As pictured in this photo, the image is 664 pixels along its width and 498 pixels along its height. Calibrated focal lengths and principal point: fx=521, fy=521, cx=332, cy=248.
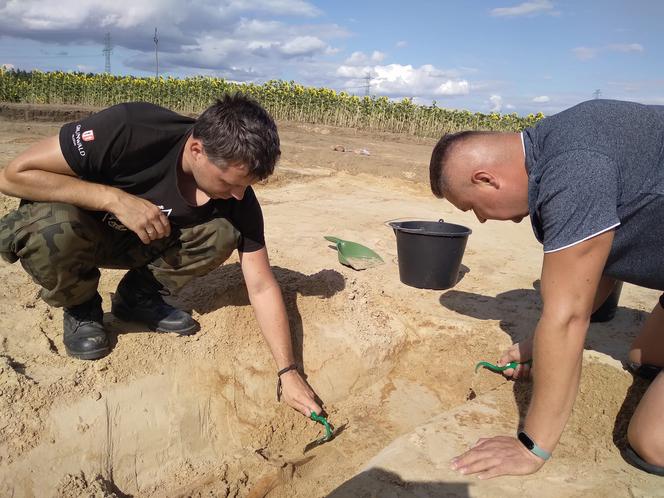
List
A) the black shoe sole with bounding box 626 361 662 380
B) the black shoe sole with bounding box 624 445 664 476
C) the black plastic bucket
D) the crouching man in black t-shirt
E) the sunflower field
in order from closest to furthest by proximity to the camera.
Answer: the black shoe sole with bounding box 624 445 664 476 → the crouching man in black t-shirt → the black shoe sole with bounding box 626 361 662 380 → the black plastic bucket → the sunflower field

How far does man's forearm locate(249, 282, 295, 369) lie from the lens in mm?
2451

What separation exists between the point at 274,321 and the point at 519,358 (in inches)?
49.7

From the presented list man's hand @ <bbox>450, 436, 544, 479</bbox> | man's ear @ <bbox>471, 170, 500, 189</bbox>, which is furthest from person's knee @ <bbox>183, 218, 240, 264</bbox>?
man's hand @ <bbox>450, 436, 544, 479</bbox>

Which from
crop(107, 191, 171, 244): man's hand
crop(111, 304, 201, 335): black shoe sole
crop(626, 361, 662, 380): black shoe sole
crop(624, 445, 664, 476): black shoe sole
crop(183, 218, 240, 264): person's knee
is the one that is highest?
crop(107, 191, 171, 244): man's hand

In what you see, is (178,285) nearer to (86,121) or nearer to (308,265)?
(86,121)

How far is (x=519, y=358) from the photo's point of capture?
2660mm

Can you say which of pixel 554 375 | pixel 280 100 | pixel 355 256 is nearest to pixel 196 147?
pixel 554 375

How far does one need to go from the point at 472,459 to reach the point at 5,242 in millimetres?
2100

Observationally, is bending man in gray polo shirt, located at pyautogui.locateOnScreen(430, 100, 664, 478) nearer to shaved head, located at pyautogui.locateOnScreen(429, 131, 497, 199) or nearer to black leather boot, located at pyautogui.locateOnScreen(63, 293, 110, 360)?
shaved head, located at pyautogui.locateOnScreen(429, 131, 497, 199)

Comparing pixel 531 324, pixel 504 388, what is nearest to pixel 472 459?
pixel 504 388

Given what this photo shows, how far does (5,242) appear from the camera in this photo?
7.34 feet

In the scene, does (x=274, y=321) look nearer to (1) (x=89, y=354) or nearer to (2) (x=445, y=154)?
(1) (x=89, y=354)

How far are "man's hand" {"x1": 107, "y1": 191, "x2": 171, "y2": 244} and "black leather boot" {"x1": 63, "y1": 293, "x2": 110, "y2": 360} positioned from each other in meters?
0.51

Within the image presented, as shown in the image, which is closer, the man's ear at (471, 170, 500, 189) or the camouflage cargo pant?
the man's ear at (471, 170, 500, 189)
